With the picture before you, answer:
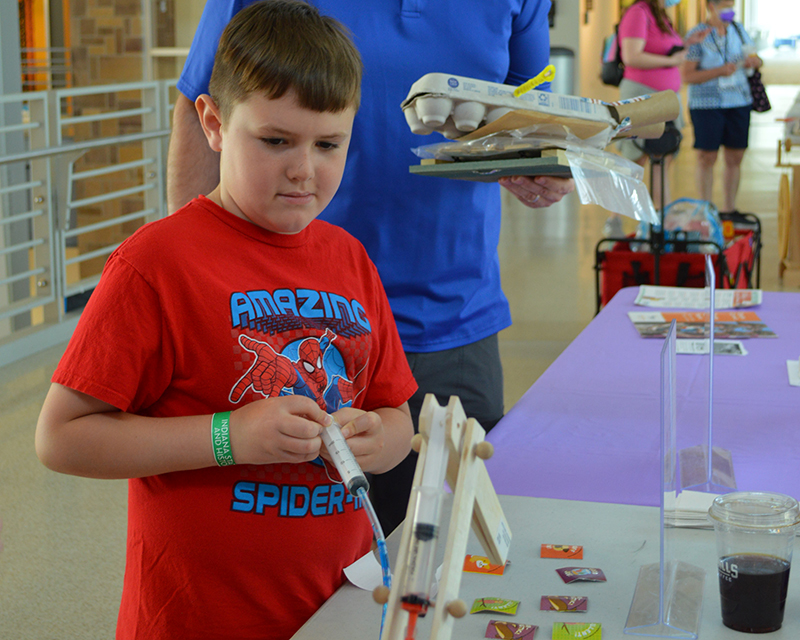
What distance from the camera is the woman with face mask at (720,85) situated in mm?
5500

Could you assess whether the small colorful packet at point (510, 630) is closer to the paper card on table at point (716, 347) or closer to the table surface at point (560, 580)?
the table surface at point (560, 580)

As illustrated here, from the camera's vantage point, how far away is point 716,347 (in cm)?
193

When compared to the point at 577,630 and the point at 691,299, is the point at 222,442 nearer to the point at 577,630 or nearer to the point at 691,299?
the point at 577,630

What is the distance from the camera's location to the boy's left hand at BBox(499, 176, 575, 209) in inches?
53.4

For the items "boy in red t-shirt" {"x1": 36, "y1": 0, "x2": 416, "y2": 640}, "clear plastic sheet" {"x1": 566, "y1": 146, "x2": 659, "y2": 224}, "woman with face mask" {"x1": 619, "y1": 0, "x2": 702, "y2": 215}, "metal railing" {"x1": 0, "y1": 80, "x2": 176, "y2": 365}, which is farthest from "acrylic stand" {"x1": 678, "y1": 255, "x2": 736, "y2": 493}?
"woman with face mask" {"x1": 619, "y1": 0, "x2": 702, "y2": 215}

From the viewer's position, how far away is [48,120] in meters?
4.15

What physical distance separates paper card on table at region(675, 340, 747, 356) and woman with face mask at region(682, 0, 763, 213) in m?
3.80

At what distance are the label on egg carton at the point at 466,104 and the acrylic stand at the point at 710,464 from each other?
12.4 inches

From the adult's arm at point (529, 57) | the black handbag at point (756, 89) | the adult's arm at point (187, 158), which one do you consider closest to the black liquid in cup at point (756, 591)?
the adult's arm at point (529, 57)

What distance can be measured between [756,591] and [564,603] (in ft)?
0.56

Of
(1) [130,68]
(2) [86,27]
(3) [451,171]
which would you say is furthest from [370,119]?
(1) [130,68]

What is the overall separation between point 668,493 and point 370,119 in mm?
703

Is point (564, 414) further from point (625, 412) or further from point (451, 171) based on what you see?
point (451, 171)

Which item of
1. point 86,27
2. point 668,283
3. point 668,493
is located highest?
point 86,27
